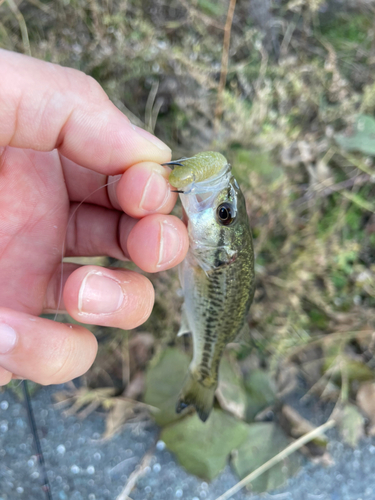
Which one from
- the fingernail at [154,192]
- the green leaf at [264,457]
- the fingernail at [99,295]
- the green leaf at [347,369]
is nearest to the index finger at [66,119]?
the fingernail at [154,192]

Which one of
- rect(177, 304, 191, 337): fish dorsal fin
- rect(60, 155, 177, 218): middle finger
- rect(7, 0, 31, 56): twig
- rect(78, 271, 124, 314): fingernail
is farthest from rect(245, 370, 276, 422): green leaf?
rect(7, 0, 31, 56): twig

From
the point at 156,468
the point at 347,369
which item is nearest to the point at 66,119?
the point at 156,468

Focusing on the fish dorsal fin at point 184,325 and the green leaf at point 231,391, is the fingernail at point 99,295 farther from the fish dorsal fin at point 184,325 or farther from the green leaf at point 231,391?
the green leaf at point 231,391

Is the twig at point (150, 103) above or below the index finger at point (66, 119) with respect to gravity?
below

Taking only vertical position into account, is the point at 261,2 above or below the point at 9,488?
above

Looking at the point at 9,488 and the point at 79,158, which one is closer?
the point at 79,158

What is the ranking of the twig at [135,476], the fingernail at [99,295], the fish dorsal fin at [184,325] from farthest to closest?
the twig at [135,476]
the fish dorsal fin at [184,325]
the fingernail at [99,295]

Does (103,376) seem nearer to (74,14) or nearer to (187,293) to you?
(187,293)

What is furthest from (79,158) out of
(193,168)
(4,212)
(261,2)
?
(261,2)
